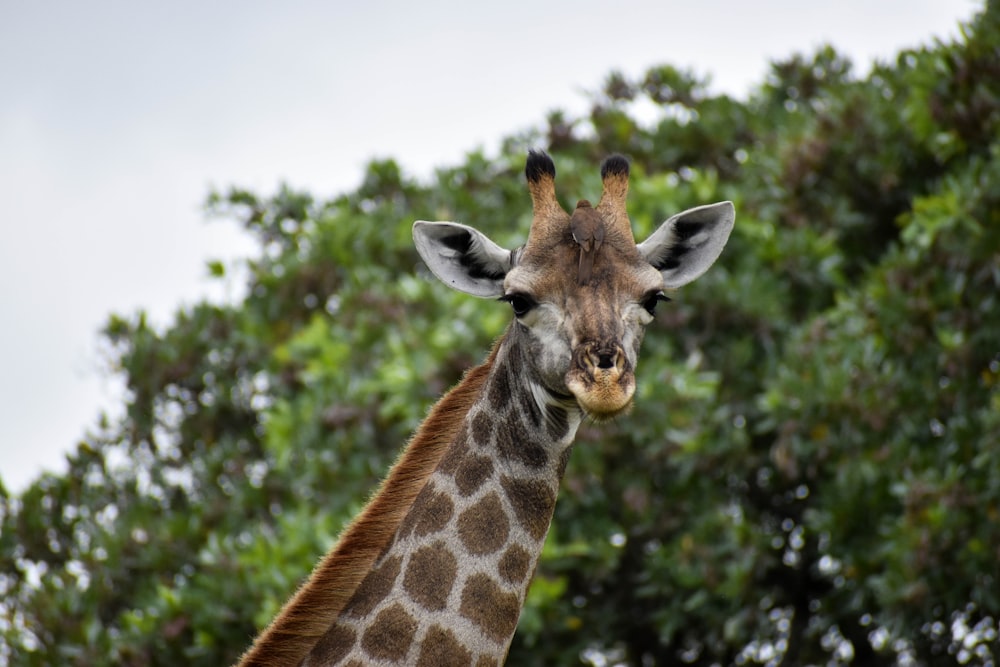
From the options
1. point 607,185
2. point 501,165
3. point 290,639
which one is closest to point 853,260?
point 501,165

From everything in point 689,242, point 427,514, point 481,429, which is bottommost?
point 427,514

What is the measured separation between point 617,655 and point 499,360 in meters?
5.94

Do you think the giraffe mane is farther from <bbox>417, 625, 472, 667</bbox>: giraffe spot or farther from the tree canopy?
the tree canopy

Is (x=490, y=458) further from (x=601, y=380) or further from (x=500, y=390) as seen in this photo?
(x=601, y=380)

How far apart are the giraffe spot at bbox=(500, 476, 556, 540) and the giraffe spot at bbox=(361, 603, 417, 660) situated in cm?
54

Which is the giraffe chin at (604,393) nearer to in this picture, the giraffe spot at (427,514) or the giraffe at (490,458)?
the giraffe at (490,458)

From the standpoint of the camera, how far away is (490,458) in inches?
166

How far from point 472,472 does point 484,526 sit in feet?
0.67

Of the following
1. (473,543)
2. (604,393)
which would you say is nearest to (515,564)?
(473,543)

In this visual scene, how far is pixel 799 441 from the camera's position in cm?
841

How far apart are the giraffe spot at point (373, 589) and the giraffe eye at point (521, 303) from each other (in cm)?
95

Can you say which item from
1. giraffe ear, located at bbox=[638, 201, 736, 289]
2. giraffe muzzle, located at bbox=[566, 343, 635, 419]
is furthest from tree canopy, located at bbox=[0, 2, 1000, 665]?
giraffe muzzle, located at bbox=[566, 343, 635, 419]

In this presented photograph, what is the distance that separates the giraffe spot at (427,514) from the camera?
13.4 feet

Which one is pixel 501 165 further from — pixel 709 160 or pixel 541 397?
pixel 541 397
